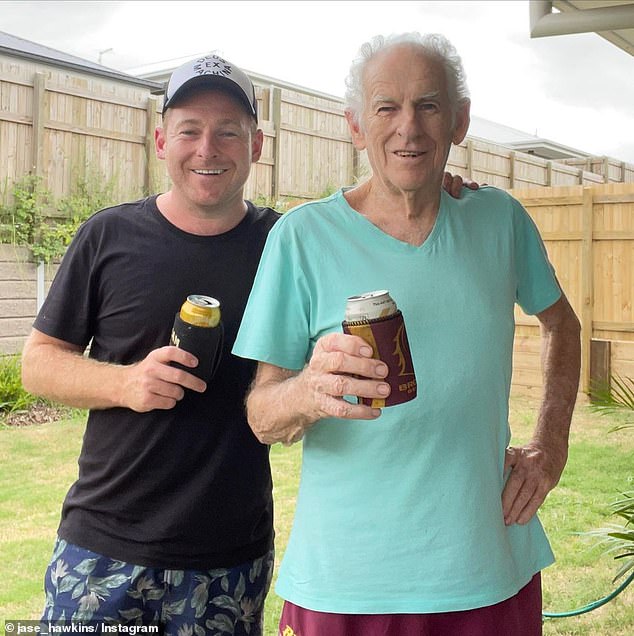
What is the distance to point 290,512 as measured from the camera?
3213 millimetres

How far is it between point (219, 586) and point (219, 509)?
10 cm

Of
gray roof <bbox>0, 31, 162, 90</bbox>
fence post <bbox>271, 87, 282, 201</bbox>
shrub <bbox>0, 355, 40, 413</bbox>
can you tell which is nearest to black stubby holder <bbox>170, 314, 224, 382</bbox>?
shrub <bbox>0, 355, 40, 413</bbox>

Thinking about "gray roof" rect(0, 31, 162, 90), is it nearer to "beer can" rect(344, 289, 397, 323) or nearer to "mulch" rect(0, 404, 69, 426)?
"mulch" rect(0, 404, 69, 426)

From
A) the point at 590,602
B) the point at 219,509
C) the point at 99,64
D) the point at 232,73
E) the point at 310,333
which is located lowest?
the point at 590,602

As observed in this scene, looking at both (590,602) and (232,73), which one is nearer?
(232,73)

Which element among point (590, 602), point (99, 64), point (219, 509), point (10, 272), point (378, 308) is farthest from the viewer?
point (99, 64)

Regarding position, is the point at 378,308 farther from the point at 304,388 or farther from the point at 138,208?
the point at 138,208

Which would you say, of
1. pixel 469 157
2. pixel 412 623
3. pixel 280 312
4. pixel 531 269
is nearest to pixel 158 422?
pixel 280 312

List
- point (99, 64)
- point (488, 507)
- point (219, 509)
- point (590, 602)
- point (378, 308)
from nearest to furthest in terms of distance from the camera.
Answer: point (378, 308) < point (488, 507) < point (219, 509) < point (590, 602) < point (99, 64)

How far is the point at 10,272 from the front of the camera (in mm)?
3617

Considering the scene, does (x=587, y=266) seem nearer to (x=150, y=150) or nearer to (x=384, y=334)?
(x=150, y=150)

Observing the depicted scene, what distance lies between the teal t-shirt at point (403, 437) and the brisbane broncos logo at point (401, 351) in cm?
9

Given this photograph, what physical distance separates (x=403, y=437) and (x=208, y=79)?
58 cm

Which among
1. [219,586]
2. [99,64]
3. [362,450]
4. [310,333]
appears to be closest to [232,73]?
[310,333]
